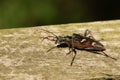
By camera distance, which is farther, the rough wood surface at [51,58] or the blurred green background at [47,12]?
the blurred green background at [47,12]

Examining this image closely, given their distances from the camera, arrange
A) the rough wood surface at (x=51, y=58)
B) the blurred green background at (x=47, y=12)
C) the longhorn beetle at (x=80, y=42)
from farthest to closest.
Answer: the blurred green background at (x=47, y=12)
the longhorn beetle at (x=80, y=42)
the rough wood surface at (x=51, y=58)

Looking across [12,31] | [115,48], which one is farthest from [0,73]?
[115,48]

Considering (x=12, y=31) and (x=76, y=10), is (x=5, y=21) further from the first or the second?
(x=12, y=31)

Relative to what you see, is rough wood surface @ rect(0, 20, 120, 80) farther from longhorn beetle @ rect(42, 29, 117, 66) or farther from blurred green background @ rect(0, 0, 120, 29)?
blurred green background @ rect(0, 0, 120, 29)

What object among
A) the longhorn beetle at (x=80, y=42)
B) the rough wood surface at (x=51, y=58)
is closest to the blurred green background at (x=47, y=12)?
the longhorn beetle at (x=80, y=42)

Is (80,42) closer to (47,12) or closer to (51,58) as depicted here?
(51,58)

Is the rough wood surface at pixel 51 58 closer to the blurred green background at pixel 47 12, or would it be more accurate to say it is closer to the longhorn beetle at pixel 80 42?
the longhorn beetle at pixel 80 42

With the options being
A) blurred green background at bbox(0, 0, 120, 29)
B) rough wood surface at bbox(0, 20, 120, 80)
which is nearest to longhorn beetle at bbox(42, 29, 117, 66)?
rough wood surface at bbox(0, 20, 120, 80)
